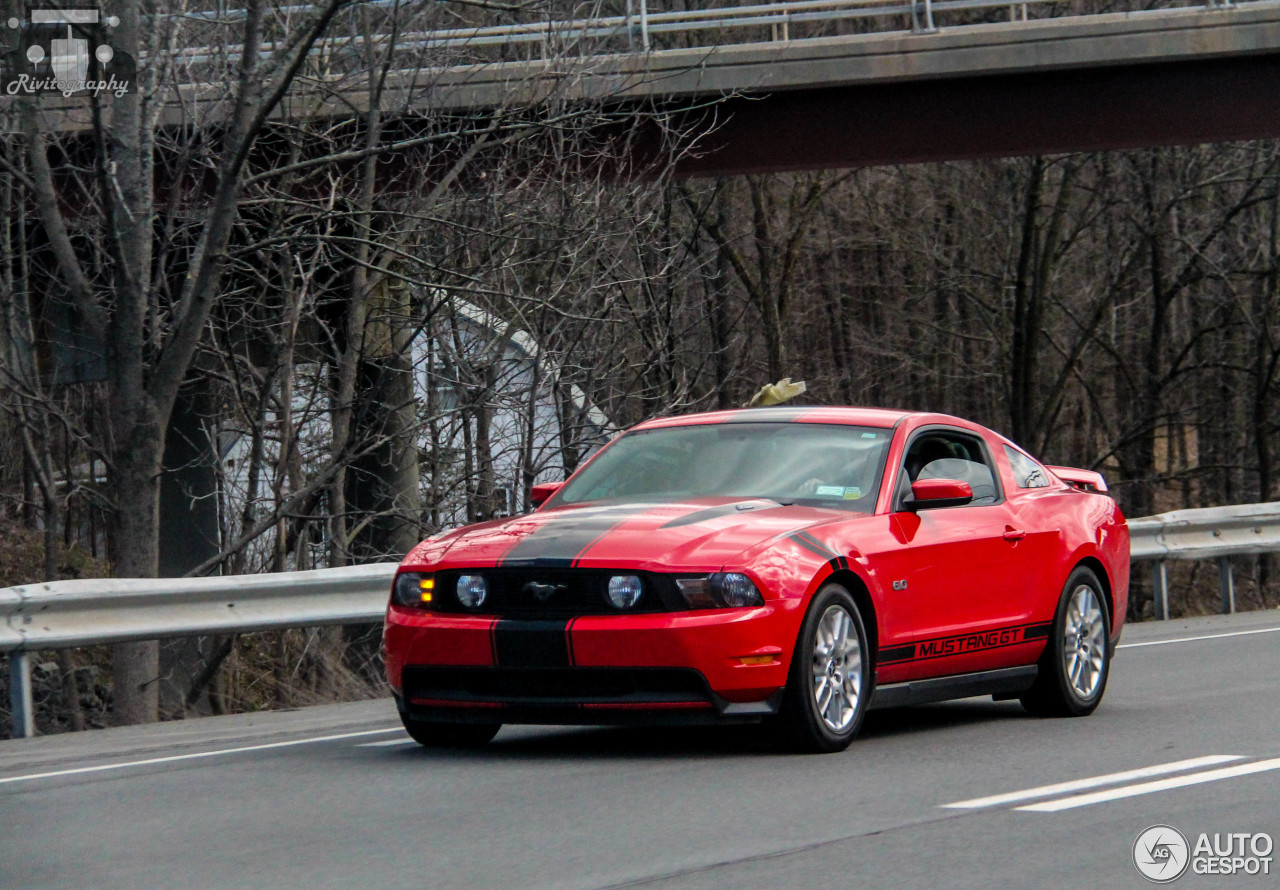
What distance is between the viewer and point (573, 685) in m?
7.21

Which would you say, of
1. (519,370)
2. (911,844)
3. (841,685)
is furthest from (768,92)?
(911,844)

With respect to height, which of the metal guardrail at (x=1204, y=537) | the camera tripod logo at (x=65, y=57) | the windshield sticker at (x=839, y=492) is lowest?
the metal guardrail at (x=1204, y=537)

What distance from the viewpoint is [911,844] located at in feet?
18.3

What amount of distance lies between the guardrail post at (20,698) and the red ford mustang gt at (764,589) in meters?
2.52

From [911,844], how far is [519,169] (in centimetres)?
1290

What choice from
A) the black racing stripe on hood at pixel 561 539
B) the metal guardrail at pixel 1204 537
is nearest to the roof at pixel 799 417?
the black racing stripe on hood at pixel 561 539

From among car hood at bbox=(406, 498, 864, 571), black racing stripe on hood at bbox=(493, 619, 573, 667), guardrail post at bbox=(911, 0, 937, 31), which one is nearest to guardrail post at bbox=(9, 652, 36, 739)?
car hood at bbox=(406, 498, 864, 571)

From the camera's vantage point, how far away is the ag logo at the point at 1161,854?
5160 millimetres

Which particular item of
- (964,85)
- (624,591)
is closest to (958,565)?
(624,591)

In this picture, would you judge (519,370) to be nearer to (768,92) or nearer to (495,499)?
(495,499)

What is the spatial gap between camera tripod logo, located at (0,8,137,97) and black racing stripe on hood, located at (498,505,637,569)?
255 inches

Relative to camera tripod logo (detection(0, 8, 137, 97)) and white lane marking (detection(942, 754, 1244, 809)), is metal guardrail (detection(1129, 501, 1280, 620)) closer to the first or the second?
white lane marking (detection(942, 754, 1244, 809))

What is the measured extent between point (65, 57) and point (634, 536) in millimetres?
8578

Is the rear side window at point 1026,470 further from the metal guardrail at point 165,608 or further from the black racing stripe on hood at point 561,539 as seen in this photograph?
the metal guardrail at point 165,608
